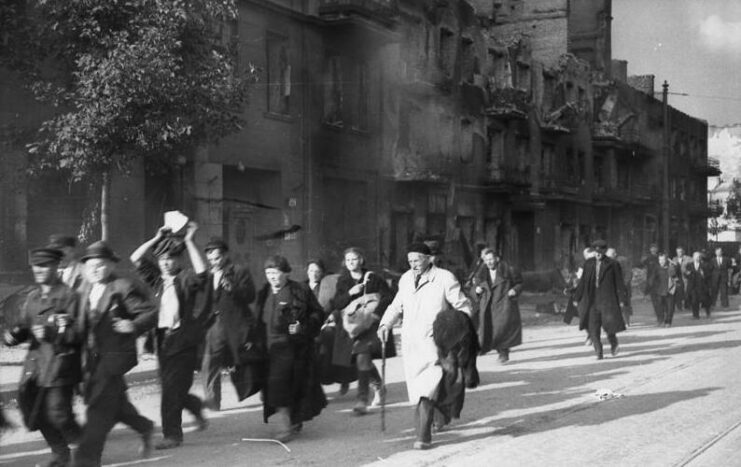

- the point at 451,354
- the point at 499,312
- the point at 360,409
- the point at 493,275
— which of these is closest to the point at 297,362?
the point at 451,354

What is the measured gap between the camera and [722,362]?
14.1 m

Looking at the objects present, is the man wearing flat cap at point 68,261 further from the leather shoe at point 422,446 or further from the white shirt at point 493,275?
the white shirt at point 493,275

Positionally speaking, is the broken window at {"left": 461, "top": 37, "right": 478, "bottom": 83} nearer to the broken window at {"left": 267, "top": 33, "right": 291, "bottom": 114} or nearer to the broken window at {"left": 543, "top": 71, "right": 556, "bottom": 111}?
the broken window at {"left": 543, "top": 71, "right": 556, "bottom": 111}

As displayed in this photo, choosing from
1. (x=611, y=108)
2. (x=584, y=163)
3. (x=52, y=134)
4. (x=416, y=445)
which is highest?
(x=611, y=108)

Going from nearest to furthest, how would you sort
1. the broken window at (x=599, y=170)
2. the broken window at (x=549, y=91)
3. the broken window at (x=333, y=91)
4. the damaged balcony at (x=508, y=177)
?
the broken window at (x=333, y=91), the damaged balcony at (x=508, y=177), the broken window at (x=549, y=91), the broken window at (x=599, y=170)

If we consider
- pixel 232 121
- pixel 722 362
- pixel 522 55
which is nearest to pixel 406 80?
pixel 522 55

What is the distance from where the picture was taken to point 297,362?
862 cm

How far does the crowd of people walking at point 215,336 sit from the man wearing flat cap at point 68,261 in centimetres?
2

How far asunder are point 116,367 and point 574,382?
6.83m

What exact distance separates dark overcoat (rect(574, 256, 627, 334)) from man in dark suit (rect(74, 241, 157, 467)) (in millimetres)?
→ 9256

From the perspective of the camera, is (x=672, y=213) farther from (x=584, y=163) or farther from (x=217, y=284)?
(x=217, y=284)

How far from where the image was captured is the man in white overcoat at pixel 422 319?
318 inches

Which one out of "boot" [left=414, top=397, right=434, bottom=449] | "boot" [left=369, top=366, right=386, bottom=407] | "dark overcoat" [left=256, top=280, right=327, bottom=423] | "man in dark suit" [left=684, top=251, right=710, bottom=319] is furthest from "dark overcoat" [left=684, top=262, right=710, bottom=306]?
"boot" [left=414, top=397, right=434, bottom=449]

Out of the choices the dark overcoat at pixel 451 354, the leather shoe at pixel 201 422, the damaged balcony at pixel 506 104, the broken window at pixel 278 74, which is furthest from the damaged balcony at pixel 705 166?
the leather shoe at pixel 201 422
